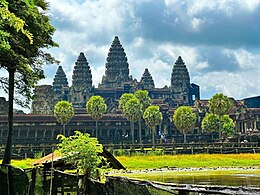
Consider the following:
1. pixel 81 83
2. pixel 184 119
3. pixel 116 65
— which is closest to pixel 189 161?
pixel 184 119

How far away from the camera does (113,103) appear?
5443 inches

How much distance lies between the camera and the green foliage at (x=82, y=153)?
57.2ft

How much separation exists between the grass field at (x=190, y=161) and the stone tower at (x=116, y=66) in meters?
98.0

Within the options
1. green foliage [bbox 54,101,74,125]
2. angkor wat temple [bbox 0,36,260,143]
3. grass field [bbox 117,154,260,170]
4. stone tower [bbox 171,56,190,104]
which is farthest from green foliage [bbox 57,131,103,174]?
stone tower [bbox 171,56,190,104]

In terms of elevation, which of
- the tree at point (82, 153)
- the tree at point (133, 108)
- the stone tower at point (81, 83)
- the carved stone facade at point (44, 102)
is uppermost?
the stone tower at point (81, 83)

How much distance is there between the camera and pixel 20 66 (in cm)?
2053

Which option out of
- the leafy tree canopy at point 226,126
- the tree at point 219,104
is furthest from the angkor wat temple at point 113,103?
the tree at point 219,104

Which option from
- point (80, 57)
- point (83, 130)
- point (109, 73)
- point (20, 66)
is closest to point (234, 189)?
point (20, 66)

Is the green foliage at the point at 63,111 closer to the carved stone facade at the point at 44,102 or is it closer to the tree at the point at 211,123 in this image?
the tree at the point at 211,123

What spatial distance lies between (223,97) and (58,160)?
63.8 meters

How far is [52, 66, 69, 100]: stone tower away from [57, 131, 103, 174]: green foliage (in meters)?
130

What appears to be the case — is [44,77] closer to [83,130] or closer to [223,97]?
[223,97]

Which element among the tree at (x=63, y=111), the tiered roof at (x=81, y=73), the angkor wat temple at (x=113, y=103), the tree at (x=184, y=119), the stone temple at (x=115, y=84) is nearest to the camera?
the tree at (x=63, y=111)

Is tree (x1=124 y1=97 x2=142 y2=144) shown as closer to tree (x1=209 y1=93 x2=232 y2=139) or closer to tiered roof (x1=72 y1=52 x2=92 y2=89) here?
tree (x1=209 y1=93 x2=232 y2=139)
